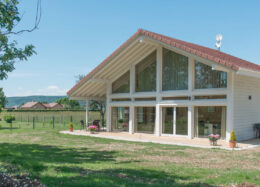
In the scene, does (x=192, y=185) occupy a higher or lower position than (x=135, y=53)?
lower

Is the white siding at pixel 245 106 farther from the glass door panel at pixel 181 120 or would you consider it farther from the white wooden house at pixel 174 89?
the glass door panel at pixel 181 120

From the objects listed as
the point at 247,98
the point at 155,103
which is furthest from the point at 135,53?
the point at 247,98

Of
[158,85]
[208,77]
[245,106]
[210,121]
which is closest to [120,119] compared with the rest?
[158,85]

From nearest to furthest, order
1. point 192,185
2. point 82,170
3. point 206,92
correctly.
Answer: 1. point 192,185
2. point 82,170
3. point 206,92

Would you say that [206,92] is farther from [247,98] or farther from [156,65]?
[156,65]

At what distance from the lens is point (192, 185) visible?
18.5ft

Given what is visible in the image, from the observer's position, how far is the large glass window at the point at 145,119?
1695 centimetres

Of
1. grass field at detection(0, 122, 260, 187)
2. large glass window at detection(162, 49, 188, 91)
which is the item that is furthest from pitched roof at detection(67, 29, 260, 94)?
grass field at detection(0, 122, 260, 187)

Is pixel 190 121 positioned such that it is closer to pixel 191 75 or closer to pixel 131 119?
pixel 191 75

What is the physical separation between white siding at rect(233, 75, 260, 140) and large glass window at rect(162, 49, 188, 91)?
278 centimetres

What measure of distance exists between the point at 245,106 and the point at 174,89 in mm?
3880

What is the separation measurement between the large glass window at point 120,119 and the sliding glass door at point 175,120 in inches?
127

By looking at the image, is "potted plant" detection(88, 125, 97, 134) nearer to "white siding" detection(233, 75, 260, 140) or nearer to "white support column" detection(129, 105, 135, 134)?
"white support column" detection(129, 105, 135, 134)

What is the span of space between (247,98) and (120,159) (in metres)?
8.81
